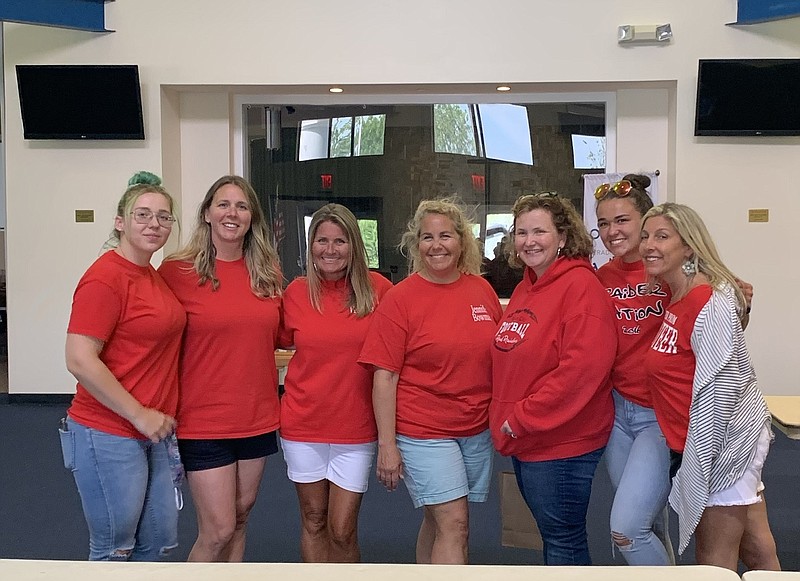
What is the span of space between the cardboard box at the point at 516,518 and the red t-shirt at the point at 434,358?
21.4 inches

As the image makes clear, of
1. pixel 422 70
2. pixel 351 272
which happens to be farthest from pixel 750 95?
pixel 351 272

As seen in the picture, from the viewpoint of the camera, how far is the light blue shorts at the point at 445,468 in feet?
8.43

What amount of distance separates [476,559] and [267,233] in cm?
176

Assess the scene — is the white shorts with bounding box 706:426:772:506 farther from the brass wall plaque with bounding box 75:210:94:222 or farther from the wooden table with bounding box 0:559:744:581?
the brass wall plaque with bounding box 75:210:94:222

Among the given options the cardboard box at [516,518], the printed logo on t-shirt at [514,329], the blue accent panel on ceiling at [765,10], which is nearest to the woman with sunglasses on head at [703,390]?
the printed logo on t-shirt at [514,329]

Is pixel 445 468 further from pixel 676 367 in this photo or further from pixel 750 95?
pixel 750 95

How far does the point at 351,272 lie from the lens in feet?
8.91

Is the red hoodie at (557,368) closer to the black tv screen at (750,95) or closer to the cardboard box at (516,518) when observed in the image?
the cardboard box at (516,518)

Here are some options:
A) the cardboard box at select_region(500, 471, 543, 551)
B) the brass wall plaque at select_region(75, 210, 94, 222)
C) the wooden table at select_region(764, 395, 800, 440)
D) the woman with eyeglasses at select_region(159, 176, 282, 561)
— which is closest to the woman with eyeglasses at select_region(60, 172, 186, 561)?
the woman with eyeglasses at select_region(159, 176, 282, 561)

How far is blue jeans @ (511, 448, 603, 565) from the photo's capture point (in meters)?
2.45

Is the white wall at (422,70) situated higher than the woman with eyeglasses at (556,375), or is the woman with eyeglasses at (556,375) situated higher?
the white wall at (422,70)

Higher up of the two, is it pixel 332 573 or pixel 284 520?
pixel 332 573

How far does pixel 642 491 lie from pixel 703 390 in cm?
41

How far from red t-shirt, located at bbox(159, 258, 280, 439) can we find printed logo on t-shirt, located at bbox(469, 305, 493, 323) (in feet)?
2.22
